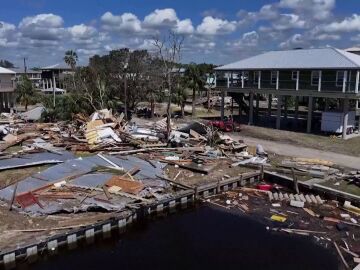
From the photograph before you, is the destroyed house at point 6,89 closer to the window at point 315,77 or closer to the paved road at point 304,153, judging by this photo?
the paved road at point 304,153

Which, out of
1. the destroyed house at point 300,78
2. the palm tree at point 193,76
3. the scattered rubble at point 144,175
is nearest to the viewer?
the scattered rubble at point 144,175

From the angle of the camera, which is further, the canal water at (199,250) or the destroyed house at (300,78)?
the destroyed house at (300,78)

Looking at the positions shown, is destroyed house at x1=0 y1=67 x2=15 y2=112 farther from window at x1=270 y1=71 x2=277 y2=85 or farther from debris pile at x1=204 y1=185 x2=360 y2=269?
debris pile at x1=204 y1=185 x2=360 y2=269

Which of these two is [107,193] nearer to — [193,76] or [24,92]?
[193,76]

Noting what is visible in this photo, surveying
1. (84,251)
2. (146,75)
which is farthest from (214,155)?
(146,75)

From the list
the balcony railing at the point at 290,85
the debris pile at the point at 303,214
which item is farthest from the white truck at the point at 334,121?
the debris pile at the point at 303,214

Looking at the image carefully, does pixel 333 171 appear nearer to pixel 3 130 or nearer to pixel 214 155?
pixel 214 155

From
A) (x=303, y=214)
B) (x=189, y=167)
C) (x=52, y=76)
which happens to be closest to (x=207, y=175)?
(x=189, y=167)
